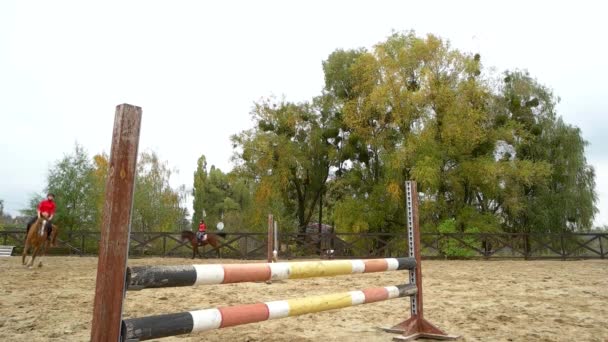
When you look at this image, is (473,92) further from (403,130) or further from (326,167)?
(326,167)

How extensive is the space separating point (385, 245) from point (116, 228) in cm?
1960

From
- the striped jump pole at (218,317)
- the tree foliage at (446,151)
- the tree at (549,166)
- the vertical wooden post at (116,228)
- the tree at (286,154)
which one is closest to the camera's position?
the vertical wooden post at (116,228)

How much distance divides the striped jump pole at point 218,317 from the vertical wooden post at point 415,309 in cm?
114

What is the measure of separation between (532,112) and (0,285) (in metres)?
24.8

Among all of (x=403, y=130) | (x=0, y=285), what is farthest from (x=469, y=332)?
(x=403, y=130)

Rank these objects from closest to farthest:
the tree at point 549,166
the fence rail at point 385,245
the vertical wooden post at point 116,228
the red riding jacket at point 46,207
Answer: the vertical wooden post at point 116,228 < the red riding jacket at point 46,207 < the fence rail at point 385,245 < the tree at point 549,166

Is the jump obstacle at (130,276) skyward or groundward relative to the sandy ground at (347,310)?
skyward

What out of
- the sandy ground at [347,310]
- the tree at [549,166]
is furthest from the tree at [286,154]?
the sandy ground at [347,310]

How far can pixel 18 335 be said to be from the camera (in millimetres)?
4348

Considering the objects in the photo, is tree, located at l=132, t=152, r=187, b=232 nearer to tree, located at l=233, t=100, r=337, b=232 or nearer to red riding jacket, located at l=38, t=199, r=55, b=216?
tree, located at l=233, t=100, r=337, b=232

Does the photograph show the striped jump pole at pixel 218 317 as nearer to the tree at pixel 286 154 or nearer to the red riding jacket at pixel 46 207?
the red riding jacket at pixel 46 207

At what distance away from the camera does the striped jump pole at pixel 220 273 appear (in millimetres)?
2096

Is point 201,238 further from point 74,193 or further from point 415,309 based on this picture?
point 415,309

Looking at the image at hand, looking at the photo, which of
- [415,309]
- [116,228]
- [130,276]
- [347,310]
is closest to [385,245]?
[347,310]
